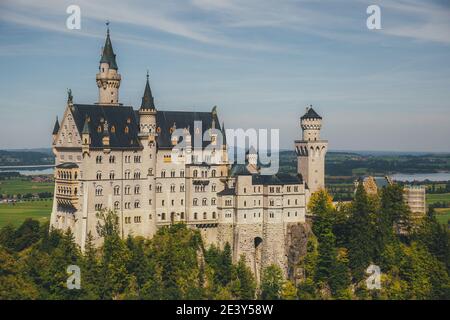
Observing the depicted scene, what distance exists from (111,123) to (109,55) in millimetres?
9754

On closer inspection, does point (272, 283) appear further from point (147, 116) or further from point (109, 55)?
point (109, 55)

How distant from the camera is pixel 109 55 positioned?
97562mm

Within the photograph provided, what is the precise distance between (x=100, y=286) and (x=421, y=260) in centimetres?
3610

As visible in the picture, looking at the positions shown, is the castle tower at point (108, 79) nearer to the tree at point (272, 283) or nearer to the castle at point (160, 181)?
the castle at point (160, 181)

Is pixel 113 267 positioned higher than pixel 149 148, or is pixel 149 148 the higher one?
pixel 149 148

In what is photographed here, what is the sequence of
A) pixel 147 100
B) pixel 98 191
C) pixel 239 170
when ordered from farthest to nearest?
pixel 239 170
pixel 147 100
pixel 98 191

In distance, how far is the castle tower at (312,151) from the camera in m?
103

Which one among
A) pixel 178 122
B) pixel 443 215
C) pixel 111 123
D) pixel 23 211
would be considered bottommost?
pixel 443 215

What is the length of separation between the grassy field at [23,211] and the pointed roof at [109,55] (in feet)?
133

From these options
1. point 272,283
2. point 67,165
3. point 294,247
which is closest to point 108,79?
point 67,165

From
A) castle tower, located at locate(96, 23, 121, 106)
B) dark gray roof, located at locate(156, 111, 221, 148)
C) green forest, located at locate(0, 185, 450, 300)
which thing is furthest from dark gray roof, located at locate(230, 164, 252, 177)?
castle tower, located at locate(96, 23, 121, 106)

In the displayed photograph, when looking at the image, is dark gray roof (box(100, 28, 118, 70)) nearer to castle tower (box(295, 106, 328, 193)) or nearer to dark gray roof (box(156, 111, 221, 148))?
dark gray roof (box(156, 111, 221, 148))
